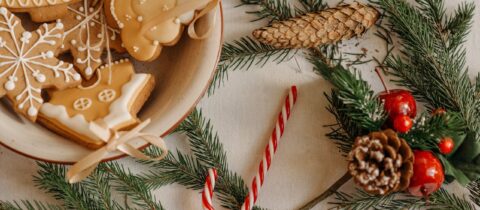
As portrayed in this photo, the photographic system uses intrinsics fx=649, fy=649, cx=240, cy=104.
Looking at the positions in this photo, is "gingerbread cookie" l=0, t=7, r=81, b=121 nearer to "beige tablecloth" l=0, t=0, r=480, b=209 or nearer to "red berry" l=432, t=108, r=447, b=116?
"beige tablecloth" l=0, t=0, r=480, b=209

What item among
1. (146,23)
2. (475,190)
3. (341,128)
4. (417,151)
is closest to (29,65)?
(146,23)

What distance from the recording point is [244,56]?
1209 millimetres

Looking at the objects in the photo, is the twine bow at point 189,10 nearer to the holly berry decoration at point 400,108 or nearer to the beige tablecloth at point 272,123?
the beige tablecloth at point 272,123

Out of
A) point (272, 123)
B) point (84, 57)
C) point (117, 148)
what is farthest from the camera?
point (272, 123)

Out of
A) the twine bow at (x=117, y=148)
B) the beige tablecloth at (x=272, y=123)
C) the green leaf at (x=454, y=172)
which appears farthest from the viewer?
the beige tablecloth at (x=272, y=123)

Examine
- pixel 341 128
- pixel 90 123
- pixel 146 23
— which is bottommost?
pixel 341 128

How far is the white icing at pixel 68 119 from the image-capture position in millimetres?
1049

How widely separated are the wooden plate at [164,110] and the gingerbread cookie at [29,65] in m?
0.03

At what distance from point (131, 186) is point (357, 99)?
1.42 feet

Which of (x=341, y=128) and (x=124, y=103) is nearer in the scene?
(x=124, y=103)

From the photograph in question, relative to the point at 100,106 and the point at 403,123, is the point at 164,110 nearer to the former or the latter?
the point at 100,106

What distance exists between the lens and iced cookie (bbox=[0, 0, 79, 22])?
3.49 feet

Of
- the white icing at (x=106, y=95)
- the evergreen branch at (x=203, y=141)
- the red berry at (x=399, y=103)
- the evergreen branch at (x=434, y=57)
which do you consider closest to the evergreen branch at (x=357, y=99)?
the red berry at (x=399, y=103)

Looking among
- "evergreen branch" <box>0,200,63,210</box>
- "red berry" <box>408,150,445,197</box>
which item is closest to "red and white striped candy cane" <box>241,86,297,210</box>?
"red berry" <box>408,150,445,197</box>
